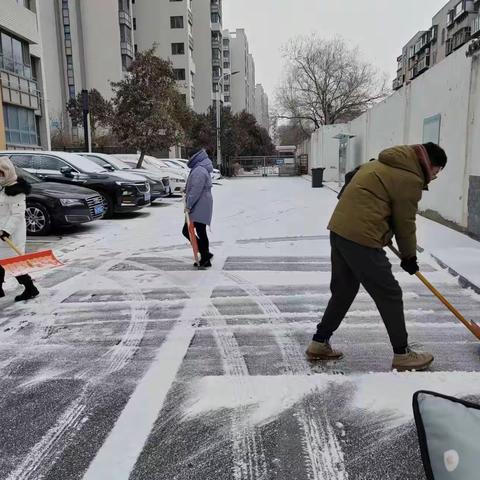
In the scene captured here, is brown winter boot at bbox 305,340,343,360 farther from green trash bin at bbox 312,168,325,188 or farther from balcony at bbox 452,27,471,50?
balcony at bbox 452,27,471,50

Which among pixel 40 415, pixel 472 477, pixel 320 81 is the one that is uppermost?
pixel 320 81

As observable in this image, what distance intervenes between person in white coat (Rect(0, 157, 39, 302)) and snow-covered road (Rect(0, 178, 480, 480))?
240mm

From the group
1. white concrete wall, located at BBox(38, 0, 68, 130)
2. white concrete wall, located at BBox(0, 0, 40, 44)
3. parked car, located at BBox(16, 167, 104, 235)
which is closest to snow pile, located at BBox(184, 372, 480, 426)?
parked car, located at BBox(16, 167, 104, 235)

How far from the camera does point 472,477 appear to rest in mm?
1930

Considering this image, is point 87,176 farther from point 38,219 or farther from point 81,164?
point 38,219

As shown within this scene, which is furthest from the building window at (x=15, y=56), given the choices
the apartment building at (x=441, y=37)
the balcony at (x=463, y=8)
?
the balcony at (x=463, y=8)

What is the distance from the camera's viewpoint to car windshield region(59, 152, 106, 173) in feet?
38.7

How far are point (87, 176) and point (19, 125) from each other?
612 inches

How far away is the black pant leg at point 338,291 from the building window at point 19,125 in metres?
23.2

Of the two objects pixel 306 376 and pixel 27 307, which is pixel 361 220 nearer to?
pixel 306 376

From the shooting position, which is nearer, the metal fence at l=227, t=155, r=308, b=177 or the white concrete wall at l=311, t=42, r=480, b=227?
the white concrete wall at l=311, t=42, r=480, b=227

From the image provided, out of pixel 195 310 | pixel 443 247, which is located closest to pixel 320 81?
pixel 443 247

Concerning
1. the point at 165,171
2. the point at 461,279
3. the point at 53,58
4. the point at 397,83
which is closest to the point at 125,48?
the point at 53,58

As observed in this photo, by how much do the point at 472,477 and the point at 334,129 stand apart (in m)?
27.4
